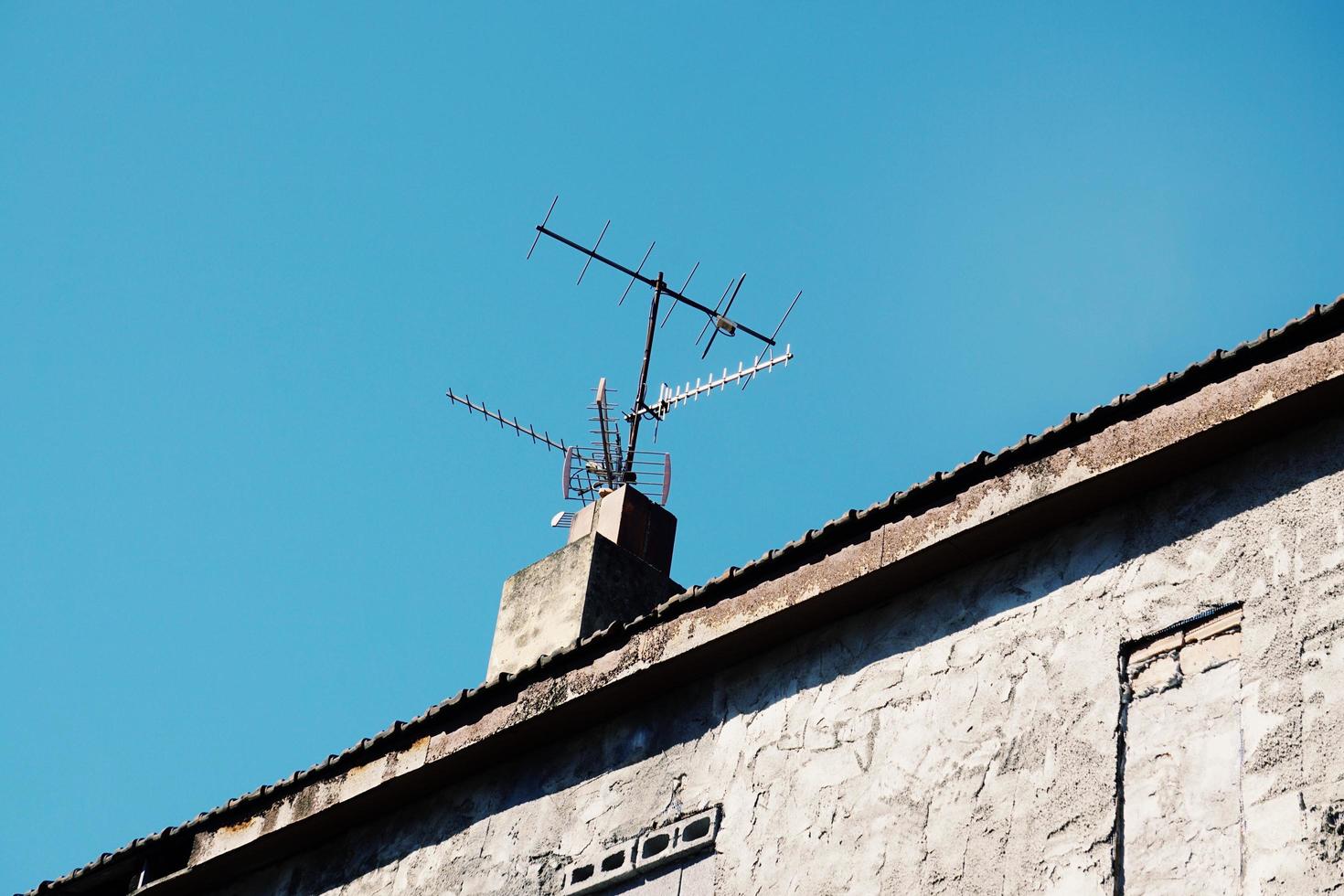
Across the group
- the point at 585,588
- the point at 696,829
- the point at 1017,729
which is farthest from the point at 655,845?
the point at 585,588

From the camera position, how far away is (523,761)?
8.69 metres

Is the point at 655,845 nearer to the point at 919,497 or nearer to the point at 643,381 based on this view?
the point at 919,497

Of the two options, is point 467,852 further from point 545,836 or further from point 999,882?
point 999,882

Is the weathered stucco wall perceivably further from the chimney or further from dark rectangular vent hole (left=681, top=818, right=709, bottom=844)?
the chimney

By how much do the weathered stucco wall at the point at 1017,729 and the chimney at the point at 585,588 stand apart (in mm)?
3905

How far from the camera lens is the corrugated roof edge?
6.69 metres

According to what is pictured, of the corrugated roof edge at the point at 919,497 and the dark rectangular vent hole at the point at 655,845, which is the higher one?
the corrugated roof edge at the point at 919,497

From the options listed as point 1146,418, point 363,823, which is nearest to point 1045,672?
point 1146,418

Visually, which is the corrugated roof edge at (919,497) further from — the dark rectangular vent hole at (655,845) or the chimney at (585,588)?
the chimney at (585,588)

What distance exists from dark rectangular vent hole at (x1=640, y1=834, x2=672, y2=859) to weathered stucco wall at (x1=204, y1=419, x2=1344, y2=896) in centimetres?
8

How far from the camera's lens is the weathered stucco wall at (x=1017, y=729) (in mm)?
6176

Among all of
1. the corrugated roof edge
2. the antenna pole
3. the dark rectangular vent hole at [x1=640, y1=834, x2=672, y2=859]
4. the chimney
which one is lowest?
the dark rectangular vent hole at [x1=640, y1=834, x2=672, y2=859]

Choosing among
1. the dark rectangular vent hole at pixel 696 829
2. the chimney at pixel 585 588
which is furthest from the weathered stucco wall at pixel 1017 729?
the chimney at pixel 585 588

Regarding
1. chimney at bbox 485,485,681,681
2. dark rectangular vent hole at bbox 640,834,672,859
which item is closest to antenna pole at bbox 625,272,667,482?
chimney at bbox 485,485,681,681
